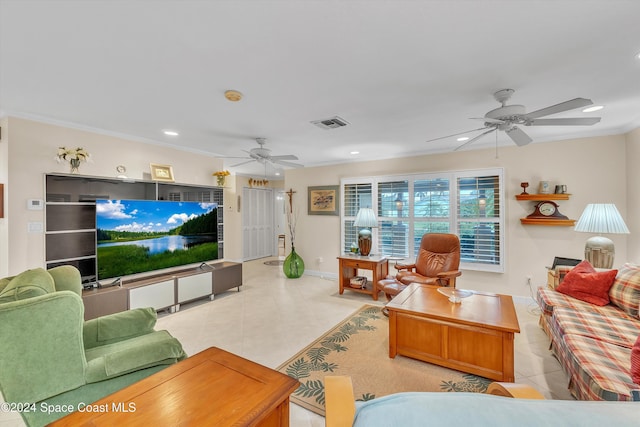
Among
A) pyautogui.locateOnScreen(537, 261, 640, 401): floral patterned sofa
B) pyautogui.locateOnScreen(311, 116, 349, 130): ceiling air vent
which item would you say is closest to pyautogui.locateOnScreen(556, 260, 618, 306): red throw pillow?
pyautogui.locateOnScreen(537, 261, 640, 401): floral patterned sofa

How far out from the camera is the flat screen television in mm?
3324

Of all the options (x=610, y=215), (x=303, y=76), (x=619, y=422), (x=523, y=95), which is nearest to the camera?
(x=619, y=422)

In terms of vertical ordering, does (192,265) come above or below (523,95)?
below

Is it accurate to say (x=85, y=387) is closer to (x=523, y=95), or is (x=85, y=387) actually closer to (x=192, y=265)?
(x=192, y=265)

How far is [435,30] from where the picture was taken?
1623mm

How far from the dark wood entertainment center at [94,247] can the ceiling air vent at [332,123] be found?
2389mm

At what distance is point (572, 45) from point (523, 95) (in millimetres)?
787

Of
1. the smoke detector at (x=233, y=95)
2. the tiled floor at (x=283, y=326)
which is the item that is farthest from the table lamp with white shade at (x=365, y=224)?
the smoke detector at (x=233, y=95)

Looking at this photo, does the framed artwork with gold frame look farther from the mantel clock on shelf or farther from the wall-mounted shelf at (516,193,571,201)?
the mantel clock on shelf

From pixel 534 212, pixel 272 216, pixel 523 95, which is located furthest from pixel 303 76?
pixel 272 216

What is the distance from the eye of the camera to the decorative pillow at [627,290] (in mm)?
2430

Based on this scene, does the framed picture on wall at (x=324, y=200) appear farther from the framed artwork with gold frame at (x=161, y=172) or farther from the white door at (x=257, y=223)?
the framed artwork with gold frame at (x=161, y=172)

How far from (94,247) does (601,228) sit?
18.9 feet

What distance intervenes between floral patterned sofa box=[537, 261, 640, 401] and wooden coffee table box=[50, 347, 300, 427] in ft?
5.33
